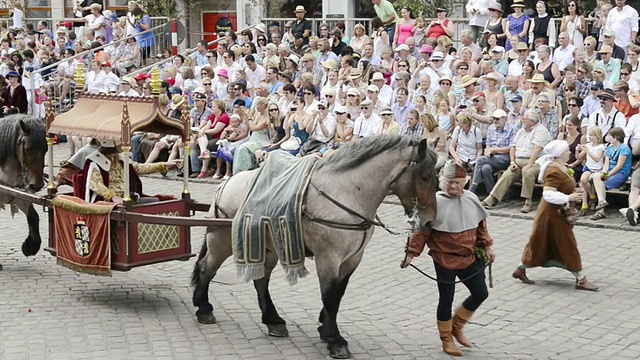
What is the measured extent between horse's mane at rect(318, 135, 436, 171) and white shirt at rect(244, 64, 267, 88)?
12108 mm

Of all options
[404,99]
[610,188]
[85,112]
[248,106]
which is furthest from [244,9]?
[85,112]

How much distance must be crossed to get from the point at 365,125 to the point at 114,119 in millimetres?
6907

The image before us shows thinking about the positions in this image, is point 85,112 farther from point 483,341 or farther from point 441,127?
point 441,127

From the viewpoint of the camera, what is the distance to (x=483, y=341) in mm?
9070

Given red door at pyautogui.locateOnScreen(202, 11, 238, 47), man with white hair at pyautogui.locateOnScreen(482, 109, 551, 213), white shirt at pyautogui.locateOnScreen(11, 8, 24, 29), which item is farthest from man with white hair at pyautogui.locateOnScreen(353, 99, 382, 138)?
white shirt at pyautogui.locateOnScreen(11, 8, 24, 29)

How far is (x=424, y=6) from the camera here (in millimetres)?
23094

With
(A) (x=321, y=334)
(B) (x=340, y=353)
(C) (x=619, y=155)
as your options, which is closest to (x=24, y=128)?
(A) (x=321, y=334)

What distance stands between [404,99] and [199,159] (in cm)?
382

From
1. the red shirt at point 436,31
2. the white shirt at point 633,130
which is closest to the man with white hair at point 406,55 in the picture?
the red shirt at point 436,31

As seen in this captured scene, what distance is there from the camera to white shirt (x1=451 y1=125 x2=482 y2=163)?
50.7 feet

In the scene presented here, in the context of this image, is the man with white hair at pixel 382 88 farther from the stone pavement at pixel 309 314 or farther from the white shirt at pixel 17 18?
the white shirt at pixel 17 18

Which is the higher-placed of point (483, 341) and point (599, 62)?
point (599, 62)

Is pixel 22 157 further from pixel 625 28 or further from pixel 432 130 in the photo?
pixel 625 28

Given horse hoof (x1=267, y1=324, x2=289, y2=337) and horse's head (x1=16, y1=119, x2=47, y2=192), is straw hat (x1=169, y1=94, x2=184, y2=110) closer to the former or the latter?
horse's head (x1=16, y1=119, x2=47, y2=192)
